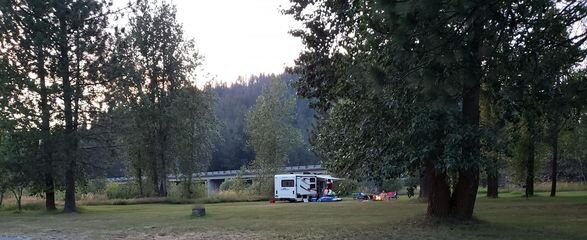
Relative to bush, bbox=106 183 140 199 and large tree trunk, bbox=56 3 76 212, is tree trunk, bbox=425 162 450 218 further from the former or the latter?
bush, bbox=106 183 140 199

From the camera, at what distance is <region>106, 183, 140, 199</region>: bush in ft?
161

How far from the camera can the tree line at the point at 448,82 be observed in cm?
934

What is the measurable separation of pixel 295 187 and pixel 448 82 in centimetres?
3565

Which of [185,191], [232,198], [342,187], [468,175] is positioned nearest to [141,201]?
[185,191]

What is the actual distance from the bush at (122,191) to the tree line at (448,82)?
3709 cm

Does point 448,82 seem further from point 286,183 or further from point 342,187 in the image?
point 342,187

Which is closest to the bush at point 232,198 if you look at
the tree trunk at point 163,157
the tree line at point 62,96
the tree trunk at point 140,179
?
the tree trunk at point 163,157

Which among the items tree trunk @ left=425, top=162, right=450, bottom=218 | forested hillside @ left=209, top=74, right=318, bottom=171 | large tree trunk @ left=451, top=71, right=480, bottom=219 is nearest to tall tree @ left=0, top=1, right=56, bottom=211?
tree trunk @ left=425, top=162, right=450, bottom=218

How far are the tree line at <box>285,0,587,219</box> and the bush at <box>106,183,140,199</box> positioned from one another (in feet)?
122

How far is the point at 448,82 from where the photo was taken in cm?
960

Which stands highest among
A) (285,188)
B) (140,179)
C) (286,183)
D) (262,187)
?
(140,179)

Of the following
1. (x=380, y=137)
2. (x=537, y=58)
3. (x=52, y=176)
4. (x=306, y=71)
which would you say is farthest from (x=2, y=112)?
(x=537, y=58)

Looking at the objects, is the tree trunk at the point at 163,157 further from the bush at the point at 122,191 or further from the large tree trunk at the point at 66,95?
the large tree trunk at the point at 66,95

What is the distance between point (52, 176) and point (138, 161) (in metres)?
20.5
